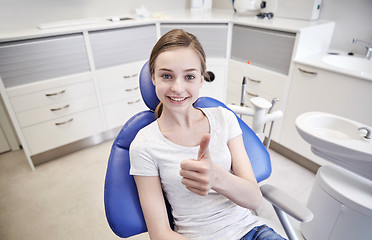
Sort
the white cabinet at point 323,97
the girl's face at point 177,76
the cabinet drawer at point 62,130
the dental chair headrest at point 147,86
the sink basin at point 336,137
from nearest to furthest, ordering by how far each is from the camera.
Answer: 1. the girl's face at point 177,76
2. the dental chair headrest at point 147,86
3. the sink basin at point 336,137
4. the white cabinet at point 323,97
5. the cabinet drawer at point 62,130

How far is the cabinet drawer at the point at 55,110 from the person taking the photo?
187 cm

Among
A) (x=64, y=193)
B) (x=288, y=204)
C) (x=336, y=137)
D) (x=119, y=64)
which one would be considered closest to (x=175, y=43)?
(x=288, y=204)

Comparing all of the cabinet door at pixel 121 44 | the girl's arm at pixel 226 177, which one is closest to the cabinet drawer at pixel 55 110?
the cabinet door at pixel 121 44

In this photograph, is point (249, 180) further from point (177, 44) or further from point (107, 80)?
point (107, 80)

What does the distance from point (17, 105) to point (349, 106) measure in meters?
2.38

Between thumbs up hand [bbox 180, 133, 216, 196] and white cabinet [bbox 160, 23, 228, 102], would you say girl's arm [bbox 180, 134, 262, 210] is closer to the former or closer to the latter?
thumbs up hand [bbox 180, 133, 216, 196]

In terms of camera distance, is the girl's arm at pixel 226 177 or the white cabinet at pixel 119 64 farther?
the white cabinet at pixel 119 64

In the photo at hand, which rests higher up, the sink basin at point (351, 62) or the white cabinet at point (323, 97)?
the sink basin at point (351, 62)

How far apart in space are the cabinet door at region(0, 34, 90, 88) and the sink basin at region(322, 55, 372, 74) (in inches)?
76.2

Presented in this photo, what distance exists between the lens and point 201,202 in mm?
866

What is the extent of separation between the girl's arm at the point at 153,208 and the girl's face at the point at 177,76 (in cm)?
27

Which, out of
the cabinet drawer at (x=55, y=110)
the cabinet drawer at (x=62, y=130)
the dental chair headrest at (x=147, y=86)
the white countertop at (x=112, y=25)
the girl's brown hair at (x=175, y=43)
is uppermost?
the girl's brown hair at (x=175, y=43)

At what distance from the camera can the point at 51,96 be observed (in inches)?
75.8

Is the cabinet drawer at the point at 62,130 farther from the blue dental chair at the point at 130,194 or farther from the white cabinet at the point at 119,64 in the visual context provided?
the blue dental chair at the point at 130,194
